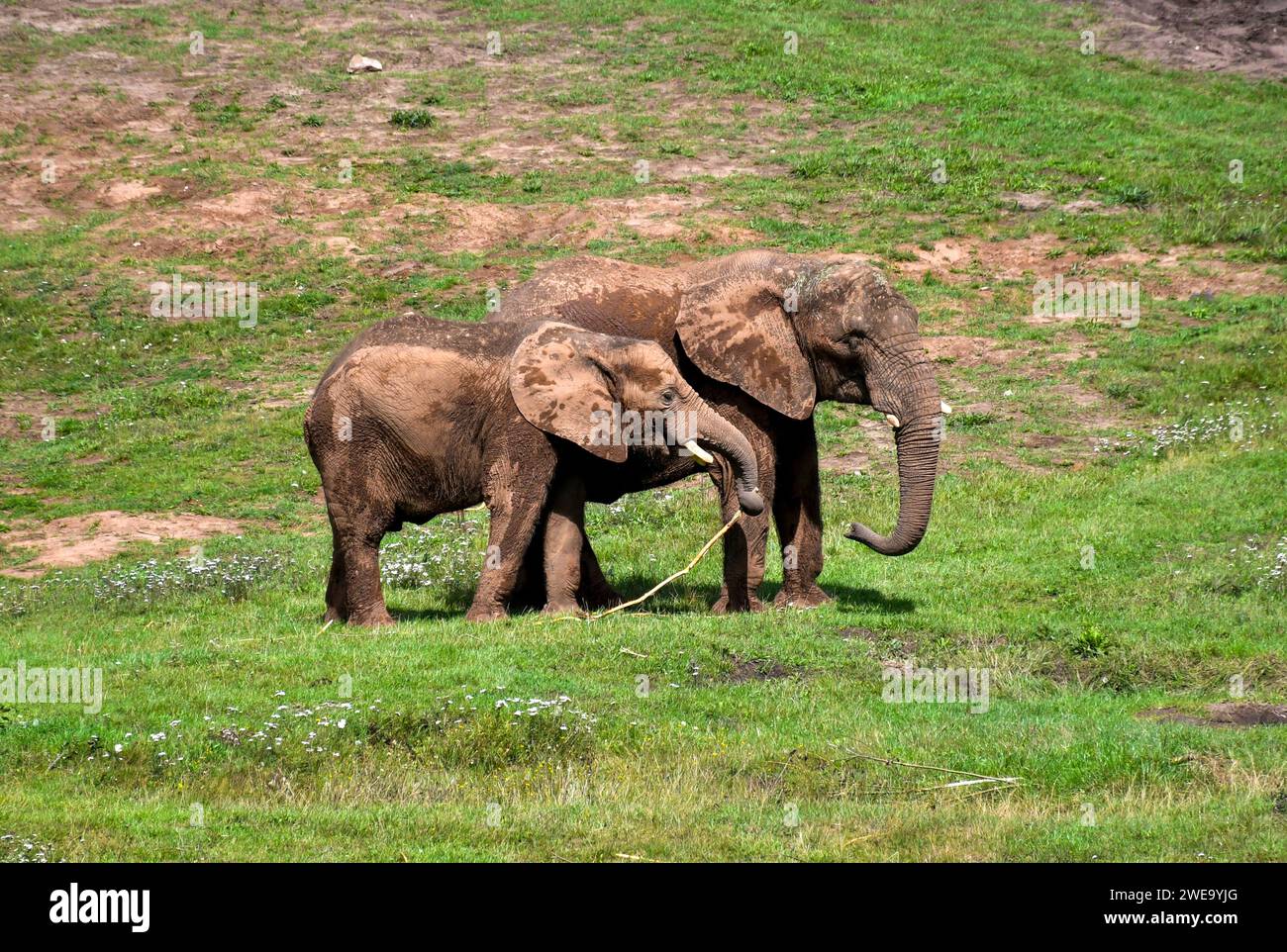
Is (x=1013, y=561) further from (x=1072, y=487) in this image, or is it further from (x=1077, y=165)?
(x=1077, y=165)

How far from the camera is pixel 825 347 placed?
1831 cm

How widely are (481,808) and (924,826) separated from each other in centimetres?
321

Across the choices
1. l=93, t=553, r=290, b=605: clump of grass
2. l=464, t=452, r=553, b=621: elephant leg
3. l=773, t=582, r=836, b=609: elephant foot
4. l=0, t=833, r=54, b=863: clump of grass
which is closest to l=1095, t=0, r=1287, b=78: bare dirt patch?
l=773, t=582, r=836, b=609: elephant foot

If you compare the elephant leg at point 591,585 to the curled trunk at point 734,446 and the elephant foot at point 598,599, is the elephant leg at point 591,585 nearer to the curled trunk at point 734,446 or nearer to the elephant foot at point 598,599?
the elephant foot at point 598,599

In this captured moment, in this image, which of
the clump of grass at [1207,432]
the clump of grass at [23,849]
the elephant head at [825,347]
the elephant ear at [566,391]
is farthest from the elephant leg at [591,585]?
the clump of grass at [1207,432]

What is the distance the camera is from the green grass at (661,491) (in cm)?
1270

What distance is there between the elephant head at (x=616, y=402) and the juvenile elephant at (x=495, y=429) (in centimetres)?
1

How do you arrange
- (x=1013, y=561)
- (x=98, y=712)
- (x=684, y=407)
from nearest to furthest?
1. (x=98, y=712)
2. (x=684, y=407)
3. (x=1013, y=561)

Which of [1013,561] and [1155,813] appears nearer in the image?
[1155,813]

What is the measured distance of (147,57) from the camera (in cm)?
4744

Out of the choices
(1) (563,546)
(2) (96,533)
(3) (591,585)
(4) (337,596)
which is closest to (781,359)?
(1) (563,546)

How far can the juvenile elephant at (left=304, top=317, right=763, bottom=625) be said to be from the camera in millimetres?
17594

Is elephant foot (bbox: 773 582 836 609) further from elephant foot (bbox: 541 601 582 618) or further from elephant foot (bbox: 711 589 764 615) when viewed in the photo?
elephant foot (bbox: 541 601 582 618)

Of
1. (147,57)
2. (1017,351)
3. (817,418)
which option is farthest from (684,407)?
(147,57)
